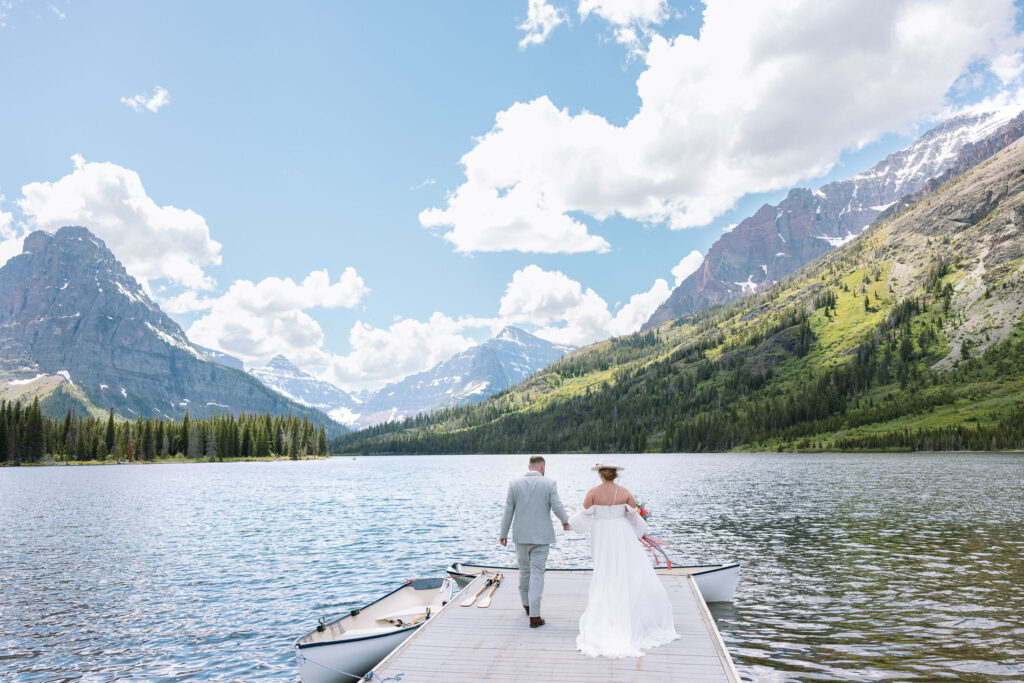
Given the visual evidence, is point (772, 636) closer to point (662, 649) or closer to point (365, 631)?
point (662, 649)

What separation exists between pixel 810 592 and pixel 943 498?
45507mm

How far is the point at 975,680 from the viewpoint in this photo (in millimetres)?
16359

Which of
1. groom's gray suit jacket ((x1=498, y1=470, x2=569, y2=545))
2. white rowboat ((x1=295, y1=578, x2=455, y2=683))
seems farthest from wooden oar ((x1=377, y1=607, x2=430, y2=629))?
groom's gray suit jacket ((x1=498, y1=470, x2=569, y2=545))

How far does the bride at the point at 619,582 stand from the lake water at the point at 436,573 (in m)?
4.36

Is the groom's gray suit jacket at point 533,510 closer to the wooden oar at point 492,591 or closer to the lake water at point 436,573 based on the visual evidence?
the wooden oar at point 492,591

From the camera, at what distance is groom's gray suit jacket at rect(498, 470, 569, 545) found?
1700 centimetres

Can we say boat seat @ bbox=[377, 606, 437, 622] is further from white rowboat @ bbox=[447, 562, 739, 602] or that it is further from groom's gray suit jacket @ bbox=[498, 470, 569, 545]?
groom's gray suit jacket @ bbox=[498, 470, 569, 545]

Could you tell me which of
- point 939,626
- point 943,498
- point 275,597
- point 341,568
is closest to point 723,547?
point 939,626

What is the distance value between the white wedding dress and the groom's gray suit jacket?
1.08 meters

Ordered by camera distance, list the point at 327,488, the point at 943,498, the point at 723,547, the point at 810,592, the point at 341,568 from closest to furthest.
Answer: the point at 810,592
the point at 341,568
the point at 723,547
the point at 943,498
the point at 327,488

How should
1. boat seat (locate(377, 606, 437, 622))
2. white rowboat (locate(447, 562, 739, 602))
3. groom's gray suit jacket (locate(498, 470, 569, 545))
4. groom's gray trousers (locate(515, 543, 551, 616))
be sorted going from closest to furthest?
groom's gray suit jacket (locate(498, 470, 569, 545)) → groom's gray trousers (locate(515, 543, 551, 616)) → boat seat (locate(377, 606, 437, 622)) → white rowboat (locate(447, 562, 739, 602))

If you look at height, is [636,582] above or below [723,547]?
above

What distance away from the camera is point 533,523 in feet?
55.8

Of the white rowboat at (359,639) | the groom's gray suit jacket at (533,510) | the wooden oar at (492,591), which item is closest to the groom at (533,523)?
the groom's gray suit jacket at (533,510)
